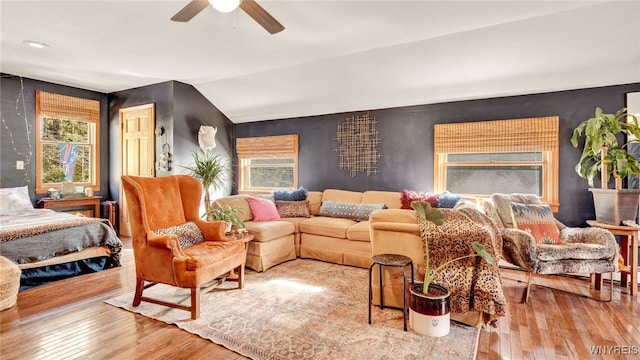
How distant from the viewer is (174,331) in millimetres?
2273

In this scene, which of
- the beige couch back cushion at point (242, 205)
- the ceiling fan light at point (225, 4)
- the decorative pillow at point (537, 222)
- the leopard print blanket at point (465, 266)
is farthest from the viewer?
the beige couch back cushion at point (242, 205)

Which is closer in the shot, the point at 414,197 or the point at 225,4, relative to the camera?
the point at 225,4

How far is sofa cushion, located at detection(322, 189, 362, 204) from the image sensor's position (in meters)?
4.60

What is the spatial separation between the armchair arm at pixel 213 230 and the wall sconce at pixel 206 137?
93.8 inches

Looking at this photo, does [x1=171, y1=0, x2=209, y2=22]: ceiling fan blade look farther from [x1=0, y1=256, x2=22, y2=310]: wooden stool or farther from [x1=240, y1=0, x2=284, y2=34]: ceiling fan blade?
[x1=0, y1=256, x2=22, y2=310]: wooden stool

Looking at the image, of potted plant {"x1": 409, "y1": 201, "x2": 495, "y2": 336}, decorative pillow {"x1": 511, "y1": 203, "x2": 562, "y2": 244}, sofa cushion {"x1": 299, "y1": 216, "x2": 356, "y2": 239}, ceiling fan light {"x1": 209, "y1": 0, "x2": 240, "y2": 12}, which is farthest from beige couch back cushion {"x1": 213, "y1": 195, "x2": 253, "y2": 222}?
decorative pillow {"x1": 511, "y1": 203, "x2": 562, "y2": 244}

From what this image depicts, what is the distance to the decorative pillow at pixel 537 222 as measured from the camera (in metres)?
3.20

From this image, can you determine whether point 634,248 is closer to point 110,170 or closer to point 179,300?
point 179,300

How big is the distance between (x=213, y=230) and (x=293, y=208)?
1.60 metres

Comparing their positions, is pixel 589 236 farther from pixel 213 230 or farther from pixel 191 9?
pixel 191 9

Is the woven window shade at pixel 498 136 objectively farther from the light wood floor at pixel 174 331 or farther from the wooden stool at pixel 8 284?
the wooden stool at pixel 8 284

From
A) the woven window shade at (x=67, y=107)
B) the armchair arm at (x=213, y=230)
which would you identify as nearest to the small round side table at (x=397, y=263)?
the armchair arm at (x=213, y=230)

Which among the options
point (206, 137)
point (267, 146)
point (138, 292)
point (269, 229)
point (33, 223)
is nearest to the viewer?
point (138, 292)

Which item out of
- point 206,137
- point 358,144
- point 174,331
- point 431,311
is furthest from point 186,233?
point 358,144
